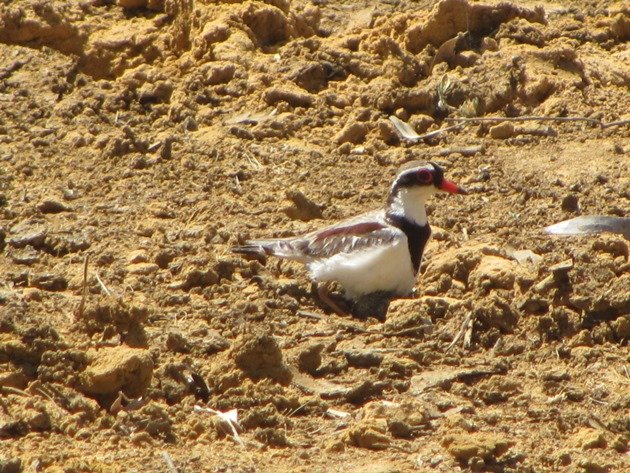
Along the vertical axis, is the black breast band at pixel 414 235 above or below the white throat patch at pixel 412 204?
below

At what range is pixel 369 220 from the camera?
28.1 ft

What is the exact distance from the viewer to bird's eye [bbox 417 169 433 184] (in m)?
8.70

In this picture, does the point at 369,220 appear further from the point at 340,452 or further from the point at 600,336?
the point at 340,452

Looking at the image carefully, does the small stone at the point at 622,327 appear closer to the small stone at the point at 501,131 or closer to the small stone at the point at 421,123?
the small stone at the point at 501,131

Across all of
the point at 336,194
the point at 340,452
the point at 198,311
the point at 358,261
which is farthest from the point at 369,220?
the point at 340,452

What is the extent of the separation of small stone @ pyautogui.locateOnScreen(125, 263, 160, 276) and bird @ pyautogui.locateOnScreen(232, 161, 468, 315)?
0.54m

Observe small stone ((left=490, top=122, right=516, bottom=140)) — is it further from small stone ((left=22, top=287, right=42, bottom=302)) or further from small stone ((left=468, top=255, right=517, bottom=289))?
small stone ((left=22, top=287, right=42, bottom=302))

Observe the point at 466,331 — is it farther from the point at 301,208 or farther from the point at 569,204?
the point at 301,208

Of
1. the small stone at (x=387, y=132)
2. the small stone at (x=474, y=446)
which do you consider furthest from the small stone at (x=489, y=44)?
the small stone at (x=474, y=446)

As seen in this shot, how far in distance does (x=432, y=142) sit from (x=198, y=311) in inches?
131

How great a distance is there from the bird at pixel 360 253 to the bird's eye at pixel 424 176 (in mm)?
247

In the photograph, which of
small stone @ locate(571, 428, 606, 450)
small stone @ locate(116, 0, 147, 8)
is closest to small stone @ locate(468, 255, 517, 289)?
small stone @ locate(571, 428, 606, 450)

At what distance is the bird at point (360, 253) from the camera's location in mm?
8258

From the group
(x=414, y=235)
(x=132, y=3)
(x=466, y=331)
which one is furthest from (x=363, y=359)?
(x=132, y=3)
